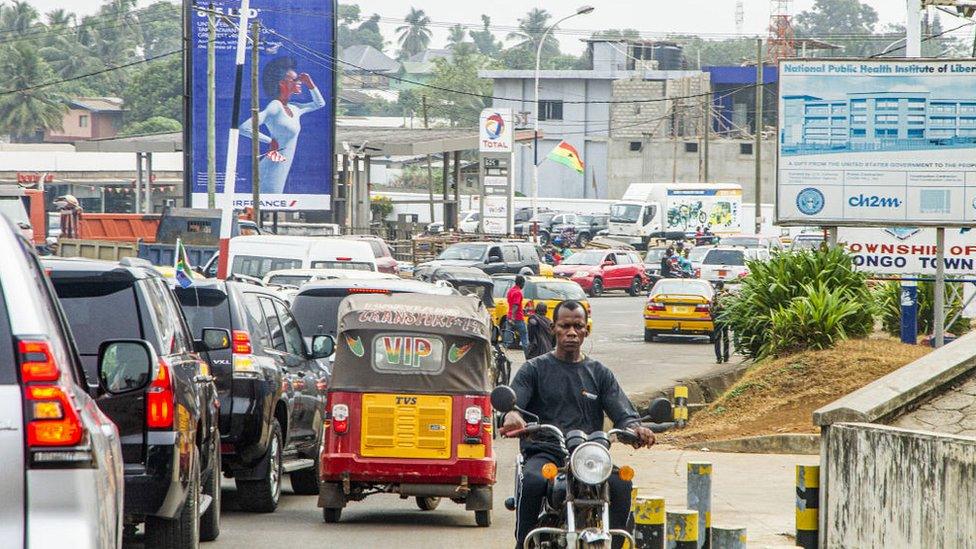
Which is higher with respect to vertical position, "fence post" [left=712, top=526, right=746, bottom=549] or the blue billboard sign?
the blue billboard sign

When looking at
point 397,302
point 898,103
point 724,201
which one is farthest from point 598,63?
point 397,302

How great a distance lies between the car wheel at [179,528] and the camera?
8.59 meters

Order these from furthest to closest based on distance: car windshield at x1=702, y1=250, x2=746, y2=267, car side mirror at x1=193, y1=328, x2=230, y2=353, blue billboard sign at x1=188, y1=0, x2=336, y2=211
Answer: blue billboard sign at x1=188, y1=0, x2=336, y2=211 → car windshield at x1=702, y1=250, x2=746, y2=267 → car side mirror at x1=193, y1=328, x2=230, y2=353

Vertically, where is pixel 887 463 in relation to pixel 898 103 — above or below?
below

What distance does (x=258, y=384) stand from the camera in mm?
12016

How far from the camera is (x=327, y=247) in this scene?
95.1ft

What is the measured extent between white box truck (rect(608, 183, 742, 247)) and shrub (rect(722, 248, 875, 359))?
165 ft

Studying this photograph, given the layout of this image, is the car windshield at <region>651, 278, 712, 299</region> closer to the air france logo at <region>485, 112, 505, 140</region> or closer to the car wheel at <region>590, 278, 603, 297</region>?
the car wheel at <region>590, 278, 603, 297</region>

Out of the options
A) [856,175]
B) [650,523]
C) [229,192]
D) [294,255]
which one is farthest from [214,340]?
[294,255]

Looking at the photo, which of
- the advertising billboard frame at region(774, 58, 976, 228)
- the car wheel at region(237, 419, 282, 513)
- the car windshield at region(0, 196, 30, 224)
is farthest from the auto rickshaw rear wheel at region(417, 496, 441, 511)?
the car windshield at region(0, 196, 30, 224)

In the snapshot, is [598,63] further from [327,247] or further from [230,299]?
[230,299]

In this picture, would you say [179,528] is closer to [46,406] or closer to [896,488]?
[896,488]

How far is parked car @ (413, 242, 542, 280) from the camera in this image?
44.8 m

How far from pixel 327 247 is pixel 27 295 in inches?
968
